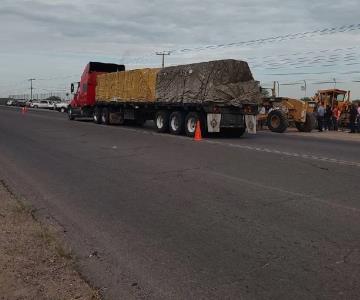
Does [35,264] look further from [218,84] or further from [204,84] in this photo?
[204,84]

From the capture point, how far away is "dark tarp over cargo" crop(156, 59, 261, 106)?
73.8 feet

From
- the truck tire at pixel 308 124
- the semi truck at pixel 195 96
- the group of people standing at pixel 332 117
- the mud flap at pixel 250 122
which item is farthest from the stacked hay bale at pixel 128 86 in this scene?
the group of people standing at pixel 332 117

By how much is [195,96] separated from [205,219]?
15.9m

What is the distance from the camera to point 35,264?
17.7 ft

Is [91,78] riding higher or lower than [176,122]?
higher

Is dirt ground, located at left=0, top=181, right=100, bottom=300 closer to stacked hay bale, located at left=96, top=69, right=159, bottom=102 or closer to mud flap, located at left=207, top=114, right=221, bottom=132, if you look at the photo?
mud flap, located at left=207, top=114, right=221, bottom=132

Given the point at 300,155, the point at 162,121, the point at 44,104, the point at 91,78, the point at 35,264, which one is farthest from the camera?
the point at 44,104

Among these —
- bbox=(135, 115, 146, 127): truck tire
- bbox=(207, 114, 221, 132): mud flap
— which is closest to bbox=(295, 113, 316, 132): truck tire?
bbox=(135, 115, 146, 127): truck tire

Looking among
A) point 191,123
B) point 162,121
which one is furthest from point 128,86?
point 191,123

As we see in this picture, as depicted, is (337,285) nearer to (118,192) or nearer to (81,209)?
(81,209)

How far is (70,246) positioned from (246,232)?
6.94 feet

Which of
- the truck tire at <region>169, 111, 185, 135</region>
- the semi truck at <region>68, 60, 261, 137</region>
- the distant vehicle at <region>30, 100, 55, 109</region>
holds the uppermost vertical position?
the semi truck at <region>68, 60, 261, 137</region>

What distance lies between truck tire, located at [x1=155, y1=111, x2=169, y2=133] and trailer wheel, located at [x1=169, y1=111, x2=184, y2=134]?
337 millimetres

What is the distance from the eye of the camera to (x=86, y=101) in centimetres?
3447
